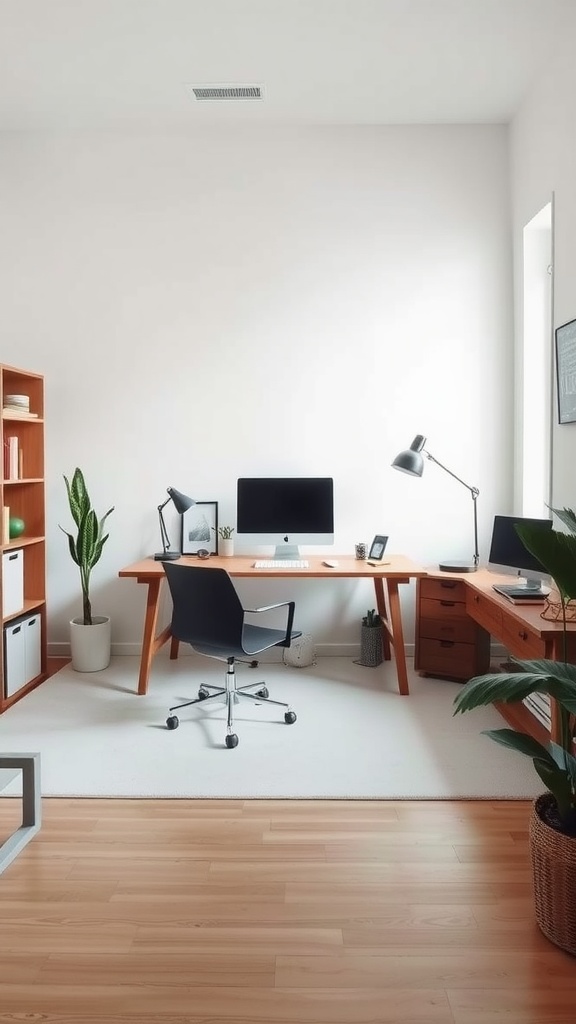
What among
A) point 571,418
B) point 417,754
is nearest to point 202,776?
point 417,754

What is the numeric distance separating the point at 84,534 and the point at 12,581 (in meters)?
0.45

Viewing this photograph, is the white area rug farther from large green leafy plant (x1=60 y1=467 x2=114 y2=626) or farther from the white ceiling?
the white ceiling

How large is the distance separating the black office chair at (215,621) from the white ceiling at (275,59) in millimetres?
2479

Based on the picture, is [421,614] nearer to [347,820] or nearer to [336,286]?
[347,820]

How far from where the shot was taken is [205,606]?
292cm

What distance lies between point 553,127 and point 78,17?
2.30m

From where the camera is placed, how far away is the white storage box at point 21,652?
3.41 metres

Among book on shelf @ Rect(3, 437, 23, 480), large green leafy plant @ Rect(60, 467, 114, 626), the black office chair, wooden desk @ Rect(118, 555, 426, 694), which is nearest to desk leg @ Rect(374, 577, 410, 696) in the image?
wooden desk @ Rect(118, 555, 426, 694)

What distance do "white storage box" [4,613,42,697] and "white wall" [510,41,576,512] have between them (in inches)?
112

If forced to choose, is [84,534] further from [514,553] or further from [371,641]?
[514,553]

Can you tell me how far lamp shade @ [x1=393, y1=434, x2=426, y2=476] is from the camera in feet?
12.1

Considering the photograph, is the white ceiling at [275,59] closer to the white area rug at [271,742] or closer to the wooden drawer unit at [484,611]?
the wooden drawer unit at [484,611]

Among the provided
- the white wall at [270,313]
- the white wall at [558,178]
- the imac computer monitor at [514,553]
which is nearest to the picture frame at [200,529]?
the white wall at [270,313]

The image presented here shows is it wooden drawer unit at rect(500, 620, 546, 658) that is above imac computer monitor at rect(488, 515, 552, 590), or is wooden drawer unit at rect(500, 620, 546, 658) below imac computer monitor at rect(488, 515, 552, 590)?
below
